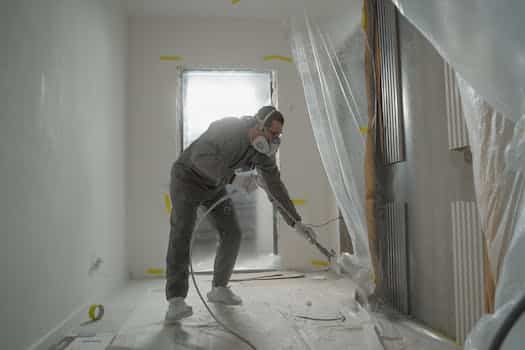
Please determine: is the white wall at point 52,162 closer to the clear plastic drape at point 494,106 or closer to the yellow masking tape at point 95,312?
the yellow masking tape at point 95,312

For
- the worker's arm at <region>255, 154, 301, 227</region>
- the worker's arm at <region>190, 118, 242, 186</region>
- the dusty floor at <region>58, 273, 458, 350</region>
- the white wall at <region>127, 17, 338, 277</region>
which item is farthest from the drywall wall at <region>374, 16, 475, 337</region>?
the white wall at <region>127, 17, 338, 277</region>

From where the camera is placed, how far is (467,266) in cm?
126

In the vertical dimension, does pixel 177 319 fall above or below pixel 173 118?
below

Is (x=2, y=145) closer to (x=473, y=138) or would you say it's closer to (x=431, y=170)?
(x=473, y=138)

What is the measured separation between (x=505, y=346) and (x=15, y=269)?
1.40 m

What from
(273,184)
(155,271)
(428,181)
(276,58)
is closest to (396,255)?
(428,181)

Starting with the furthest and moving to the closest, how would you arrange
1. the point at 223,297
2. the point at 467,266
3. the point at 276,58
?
the point at 276,58 → the point at 223,297 → the point at 467,266

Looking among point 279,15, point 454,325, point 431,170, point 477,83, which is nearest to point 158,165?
point 279,15

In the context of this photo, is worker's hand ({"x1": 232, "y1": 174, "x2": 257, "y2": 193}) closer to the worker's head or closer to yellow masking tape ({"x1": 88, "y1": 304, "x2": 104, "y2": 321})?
the worker's head

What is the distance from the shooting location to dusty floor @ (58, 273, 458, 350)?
55.9 inches

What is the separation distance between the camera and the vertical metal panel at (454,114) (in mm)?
1230

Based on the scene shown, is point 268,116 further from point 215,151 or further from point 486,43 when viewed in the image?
point 486,43

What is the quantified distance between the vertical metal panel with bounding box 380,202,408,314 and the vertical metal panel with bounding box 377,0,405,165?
258 mm

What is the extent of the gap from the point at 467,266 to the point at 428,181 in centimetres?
41
